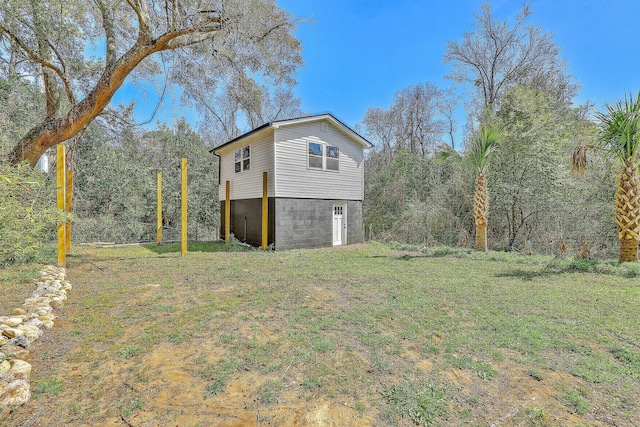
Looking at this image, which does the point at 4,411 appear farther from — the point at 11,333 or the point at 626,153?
the point at 626,153

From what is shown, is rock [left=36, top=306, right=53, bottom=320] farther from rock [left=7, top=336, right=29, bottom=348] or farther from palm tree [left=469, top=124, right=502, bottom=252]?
palm tree [left=469, top=124, right=502, bottom=252]

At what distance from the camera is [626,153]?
244 inches

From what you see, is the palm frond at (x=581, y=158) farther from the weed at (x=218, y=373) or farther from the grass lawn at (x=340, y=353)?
the weed at (x=218, y=373)

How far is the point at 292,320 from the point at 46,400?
91.6 inches

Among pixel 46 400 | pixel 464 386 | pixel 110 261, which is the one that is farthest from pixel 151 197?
pixel 464 386

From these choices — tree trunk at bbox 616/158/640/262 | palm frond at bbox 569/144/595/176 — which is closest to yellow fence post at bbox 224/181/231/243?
palm frond at bbox 569/144/595/176

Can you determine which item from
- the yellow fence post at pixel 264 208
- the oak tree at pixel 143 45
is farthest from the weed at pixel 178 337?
the yellow fence post at pixel 264 208

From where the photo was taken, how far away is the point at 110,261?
7.74m

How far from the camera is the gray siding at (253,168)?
1011cm

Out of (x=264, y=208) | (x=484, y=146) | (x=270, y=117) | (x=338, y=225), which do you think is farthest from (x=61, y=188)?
(x=270, y=117)

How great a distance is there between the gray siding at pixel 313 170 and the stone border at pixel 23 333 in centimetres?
633

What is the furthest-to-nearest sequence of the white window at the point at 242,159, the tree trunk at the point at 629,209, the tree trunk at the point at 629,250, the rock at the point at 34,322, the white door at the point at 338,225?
1. the white door at the point at 338,225
2. the white window at the point at 242,159
3. the tree trunk at the point at 629,250
4. the tree trunk at the point at 629,209
5. the rock at the point at 34,322

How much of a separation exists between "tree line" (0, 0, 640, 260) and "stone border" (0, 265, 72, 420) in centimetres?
129

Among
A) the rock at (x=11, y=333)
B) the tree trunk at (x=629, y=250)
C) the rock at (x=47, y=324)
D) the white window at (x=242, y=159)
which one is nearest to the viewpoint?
the rock at (x=11, y=333)
